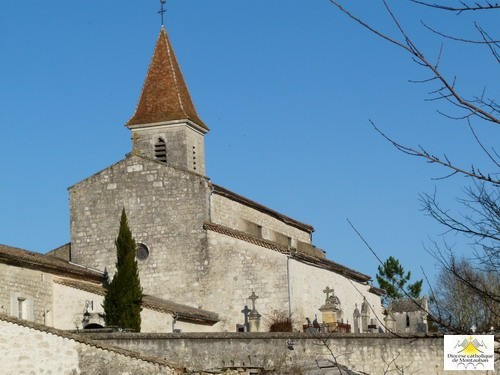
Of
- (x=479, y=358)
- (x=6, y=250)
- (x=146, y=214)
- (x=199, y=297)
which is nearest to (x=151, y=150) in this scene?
(x=146, y=214)

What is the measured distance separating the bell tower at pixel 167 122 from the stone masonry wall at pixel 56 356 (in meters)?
19.4

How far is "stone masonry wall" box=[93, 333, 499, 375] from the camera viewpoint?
3147cm

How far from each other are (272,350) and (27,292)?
9878 millimetres

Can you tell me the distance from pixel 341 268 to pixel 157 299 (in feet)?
30.6

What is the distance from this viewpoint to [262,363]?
3134cm

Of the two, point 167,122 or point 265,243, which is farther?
point 167,122

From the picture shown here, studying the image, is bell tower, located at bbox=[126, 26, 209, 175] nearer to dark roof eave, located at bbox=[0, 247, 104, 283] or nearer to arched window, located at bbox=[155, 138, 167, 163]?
arched window, located at bbox=[155, 138, 167, 163]

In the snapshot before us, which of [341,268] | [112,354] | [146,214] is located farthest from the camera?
[341,268]

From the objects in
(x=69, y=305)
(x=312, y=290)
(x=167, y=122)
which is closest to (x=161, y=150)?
(x=167, y=122)

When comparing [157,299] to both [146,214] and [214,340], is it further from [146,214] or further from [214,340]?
[214,340]

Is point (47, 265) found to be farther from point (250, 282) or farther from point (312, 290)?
point (312, 290)

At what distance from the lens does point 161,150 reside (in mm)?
49375

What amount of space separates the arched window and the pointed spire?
976 millimetres

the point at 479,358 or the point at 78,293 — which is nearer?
the point at 479,358
